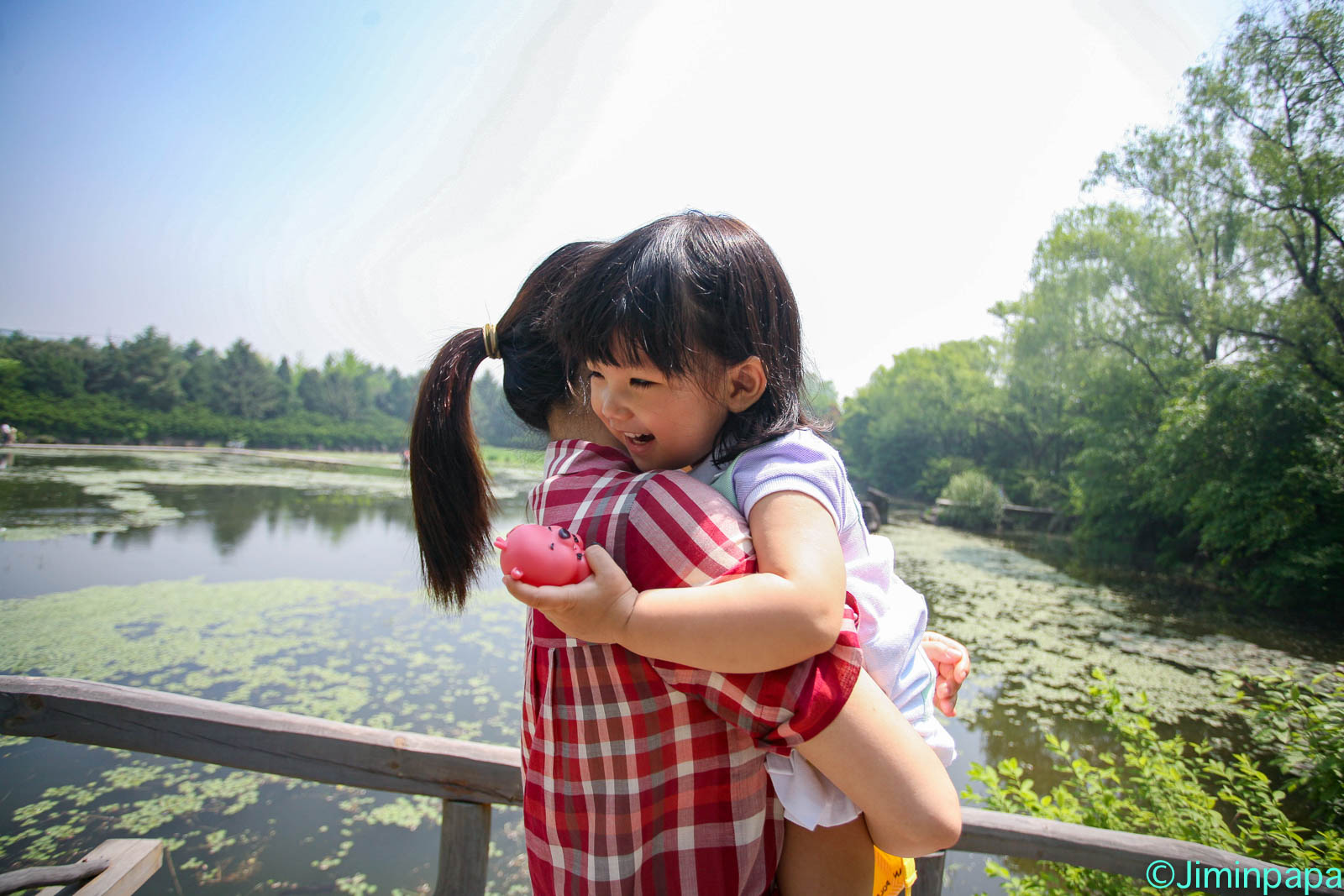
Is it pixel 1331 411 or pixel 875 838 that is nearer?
pixel 875 838

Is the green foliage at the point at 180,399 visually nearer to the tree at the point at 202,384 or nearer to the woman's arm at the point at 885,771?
the tree at the point at 202,384

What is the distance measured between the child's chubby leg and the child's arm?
0.88 feet

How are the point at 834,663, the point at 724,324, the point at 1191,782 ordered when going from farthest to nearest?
the point at 1191,782 → the point at 724,324 → the point at 834,663

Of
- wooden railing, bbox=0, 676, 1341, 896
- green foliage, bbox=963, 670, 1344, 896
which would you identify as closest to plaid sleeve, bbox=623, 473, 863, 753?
wooden railing, bbox=0, 676, 1341, 896

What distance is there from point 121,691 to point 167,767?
3.80 metres

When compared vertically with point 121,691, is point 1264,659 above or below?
below

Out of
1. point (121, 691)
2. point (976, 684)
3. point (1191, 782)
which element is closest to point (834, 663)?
point (121, 691)

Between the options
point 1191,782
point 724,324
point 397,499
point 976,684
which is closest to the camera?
point 724,324

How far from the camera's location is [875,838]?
0.70 metres

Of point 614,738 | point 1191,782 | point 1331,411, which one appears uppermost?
point 1331,411

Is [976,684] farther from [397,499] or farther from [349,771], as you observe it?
[397,499]

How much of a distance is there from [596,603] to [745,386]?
1.13 ft

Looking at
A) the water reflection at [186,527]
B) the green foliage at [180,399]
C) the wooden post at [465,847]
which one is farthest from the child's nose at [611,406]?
the water reflection at [186,527]

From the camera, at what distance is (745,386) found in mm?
805
